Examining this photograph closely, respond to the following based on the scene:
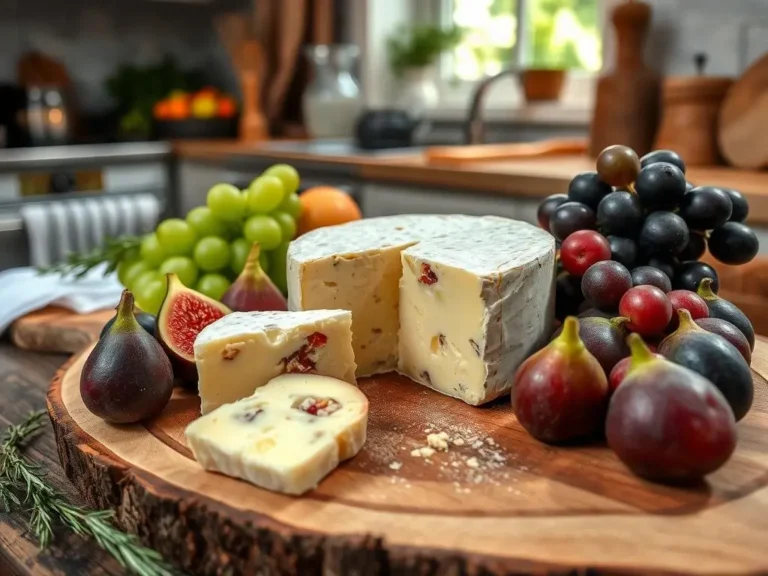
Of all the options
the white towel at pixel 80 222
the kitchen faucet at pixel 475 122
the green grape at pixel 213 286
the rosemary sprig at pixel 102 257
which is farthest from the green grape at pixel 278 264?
the kitchen faucet at pixel 475 122

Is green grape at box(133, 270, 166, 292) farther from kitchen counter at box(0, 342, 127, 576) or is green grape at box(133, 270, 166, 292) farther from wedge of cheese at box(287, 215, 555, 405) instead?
wedge of cheese at box(287, 215, 555, 405)

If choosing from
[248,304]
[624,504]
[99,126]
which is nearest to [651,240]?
[624,504]

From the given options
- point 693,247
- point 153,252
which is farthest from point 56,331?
point 693,247

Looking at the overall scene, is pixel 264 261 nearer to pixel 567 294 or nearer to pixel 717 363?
pixel 567 294

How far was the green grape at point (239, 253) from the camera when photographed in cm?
148

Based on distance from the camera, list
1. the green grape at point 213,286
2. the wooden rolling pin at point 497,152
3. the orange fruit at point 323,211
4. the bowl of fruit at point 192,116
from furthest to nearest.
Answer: the bowl of fruit at point 192,116
the wooden rolling pin at point 497,152
the orange fruit at point 323,211
the green grape at point 213,286

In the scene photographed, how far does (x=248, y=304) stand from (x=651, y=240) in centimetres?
64

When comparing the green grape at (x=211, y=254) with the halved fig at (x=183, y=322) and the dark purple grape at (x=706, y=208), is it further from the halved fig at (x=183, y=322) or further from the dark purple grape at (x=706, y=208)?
the dark purple grape at (x=706, y=208)

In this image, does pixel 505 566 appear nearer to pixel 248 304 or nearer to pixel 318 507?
pixel 318 507

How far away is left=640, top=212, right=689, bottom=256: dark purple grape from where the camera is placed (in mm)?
1160

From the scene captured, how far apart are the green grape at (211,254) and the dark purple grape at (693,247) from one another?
0.82 metres

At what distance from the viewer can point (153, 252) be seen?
5.00 feet

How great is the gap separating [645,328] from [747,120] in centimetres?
161

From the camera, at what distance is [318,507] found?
0.80m
